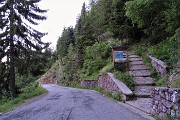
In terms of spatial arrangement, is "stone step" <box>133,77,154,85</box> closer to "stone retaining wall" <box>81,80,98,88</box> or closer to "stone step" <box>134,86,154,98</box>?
"stone step" <box>134,86,154,98</box>

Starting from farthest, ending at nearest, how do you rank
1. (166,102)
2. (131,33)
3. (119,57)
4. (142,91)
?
(131,33) → (119,57) → (142,91) → (166,102)

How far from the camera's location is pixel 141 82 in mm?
14961

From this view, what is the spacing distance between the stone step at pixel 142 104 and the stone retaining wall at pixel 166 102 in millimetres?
757

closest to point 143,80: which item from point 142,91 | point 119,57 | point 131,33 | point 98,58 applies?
point 142,91

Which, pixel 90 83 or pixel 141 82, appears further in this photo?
pixel 90 83

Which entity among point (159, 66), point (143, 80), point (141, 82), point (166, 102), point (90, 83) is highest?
point (159, 66)

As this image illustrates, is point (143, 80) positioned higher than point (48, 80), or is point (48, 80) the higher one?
point (143, 80)

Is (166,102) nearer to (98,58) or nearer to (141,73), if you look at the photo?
(141,73)

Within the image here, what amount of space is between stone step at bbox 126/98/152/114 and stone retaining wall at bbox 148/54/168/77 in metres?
3.39

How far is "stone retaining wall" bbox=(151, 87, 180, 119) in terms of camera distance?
6836mm

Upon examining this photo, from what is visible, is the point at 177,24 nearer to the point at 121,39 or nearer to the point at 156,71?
the point at 156,71

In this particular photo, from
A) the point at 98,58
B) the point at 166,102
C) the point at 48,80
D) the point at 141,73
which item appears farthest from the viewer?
the point at 48,80

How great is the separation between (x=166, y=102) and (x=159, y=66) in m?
8.39

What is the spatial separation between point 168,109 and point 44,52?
17391mm
